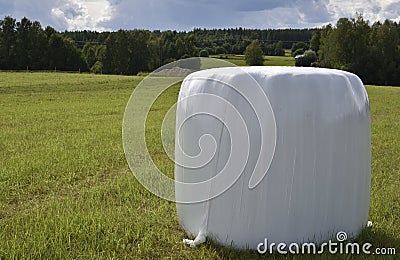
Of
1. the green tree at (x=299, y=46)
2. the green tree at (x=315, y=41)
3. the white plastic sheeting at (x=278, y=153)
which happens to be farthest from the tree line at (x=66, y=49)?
the white plastic sheeting at (x=278, y=153)

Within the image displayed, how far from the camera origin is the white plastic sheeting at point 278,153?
12.6 ft

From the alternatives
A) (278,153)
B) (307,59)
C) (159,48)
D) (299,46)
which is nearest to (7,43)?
(159,48)

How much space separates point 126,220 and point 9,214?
154cm

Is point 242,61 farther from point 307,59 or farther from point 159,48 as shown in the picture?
point 159,48

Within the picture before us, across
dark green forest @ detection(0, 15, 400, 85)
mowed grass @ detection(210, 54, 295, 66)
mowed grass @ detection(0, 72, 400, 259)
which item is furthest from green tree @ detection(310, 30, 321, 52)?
mowed grass @ detection(0, 72, 400, 259)

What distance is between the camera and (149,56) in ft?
216

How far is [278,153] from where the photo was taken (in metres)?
3.86

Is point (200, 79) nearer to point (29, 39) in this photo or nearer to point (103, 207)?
point (103, 207)

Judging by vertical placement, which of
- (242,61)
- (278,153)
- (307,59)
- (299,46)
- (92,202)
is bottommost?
(92,202)

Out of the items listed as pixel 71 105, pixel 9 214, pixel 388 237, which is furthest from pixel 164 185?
pixel 71 105

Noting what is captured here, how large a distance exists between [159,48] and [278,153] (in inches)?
2198

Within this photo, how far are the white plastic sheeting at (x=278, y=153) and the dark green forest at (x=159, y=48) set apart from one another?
1574 inches

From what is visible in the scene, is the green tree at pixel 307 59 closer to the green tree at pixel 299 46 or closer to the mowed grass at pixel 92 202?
the green tree at pixel 299 46

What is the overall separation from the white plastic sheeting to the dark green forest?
40.0m
